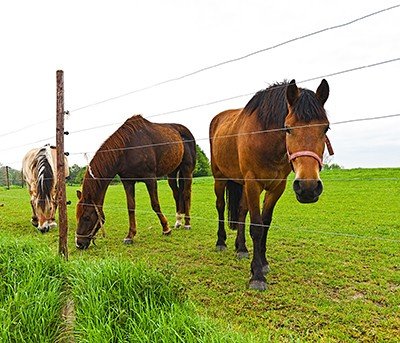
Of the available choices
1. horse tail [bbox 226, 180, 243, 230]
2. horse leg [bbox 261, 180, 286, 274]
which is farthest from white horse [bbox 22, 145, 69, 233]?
horse leg [bbox 261, 180, 286, 274]

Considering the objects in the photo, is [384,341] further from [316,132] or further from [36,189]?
[36,189]

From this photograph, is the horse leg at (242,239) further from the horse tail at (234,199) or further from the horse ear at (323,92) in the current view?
the horse ear at (323,92)

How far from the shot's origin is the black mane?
2.64m

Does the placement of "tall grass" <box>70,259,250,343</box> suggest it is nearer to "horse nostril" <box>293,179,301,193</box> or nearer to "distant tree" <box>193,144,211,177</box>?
"horse nostril" <box>293,179,301,193</box>

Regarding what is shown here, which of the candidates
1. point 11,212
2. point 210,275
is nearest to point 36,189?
point 11,212

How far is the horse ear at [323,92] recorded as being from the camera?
2.69m

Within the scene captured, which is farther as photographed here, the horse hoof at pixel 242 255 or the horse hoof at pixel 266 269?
the horse hoof at pixel 242 255

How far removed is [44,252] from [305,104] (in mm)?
2777

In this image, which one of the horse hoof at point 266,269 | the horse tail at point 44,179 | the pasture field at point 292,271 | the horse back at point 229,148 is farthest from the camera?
the horse tail at point 44,179

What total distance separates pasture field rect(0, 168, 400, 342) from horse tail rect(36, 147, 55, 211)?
63 centimetres

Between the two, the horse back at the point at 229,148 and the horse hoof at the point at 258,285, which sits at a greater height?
the horse back at the point at 229,148

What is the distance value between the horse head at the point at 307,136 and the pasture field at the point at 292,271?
0.82 ft

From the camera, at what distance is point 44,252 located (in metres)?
3.42

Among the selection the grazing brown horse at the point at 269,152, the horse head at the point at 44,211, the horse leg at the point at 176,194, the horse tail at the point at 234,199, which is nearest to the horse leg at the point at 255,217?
the grazing brown horse at the point at 269,152
